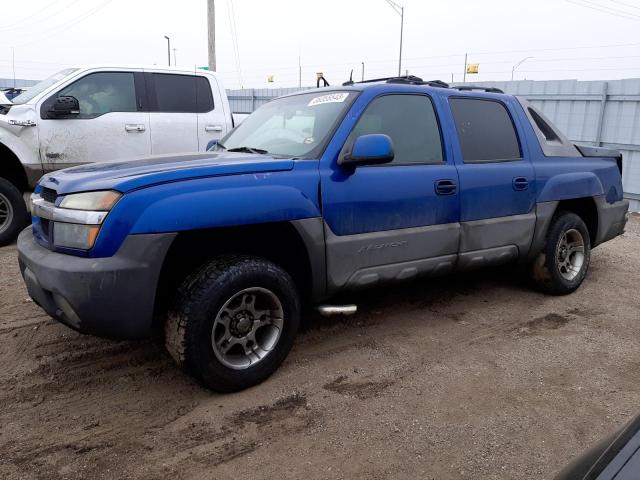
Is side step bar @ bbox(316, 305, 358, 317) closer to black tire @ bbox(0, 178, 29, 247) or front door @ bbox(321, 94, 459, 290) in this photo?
front door @ bbox(321, 94, 459, 290)

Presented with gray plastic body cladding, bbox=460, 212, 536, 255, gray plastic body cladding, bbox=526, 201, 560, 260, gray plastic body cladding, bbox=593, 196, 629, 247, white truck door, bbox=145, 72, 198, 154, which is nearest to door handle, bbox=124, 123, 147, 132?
white truck door, bbox=145, 72, 198, 154

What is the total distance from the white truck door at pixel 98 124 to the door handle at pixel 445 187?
3.85 metres

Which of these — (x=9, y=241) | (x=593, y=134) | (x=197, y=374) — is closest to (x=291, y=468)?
(x=197, y=374)

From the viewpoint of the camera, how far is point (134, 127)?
6.34m

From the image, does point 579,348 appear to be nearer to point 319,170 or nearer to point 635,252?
point 319,170

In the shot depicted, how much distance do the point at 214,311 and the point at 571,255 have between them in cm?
383

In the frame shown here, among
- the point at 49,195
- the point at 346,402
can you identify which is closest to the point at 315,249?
the point at 346,402

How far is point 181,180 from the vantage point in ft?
9.05

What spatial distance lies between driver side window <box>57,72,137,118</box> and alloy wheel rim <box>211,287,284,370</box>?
14.1ft

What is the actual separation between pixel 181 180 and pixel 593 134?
11176 mm

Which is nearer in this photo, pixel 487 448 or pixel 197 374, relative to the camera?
pixel 487 448

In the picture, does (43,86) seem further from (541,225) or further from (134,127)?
(541,225)

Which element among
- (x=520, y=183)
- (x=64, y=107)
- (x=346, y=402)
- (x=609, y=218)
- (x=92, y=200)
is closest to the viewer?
(x=92, y=200)

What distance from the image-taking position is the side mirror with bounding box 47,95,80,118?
5.78 metres
